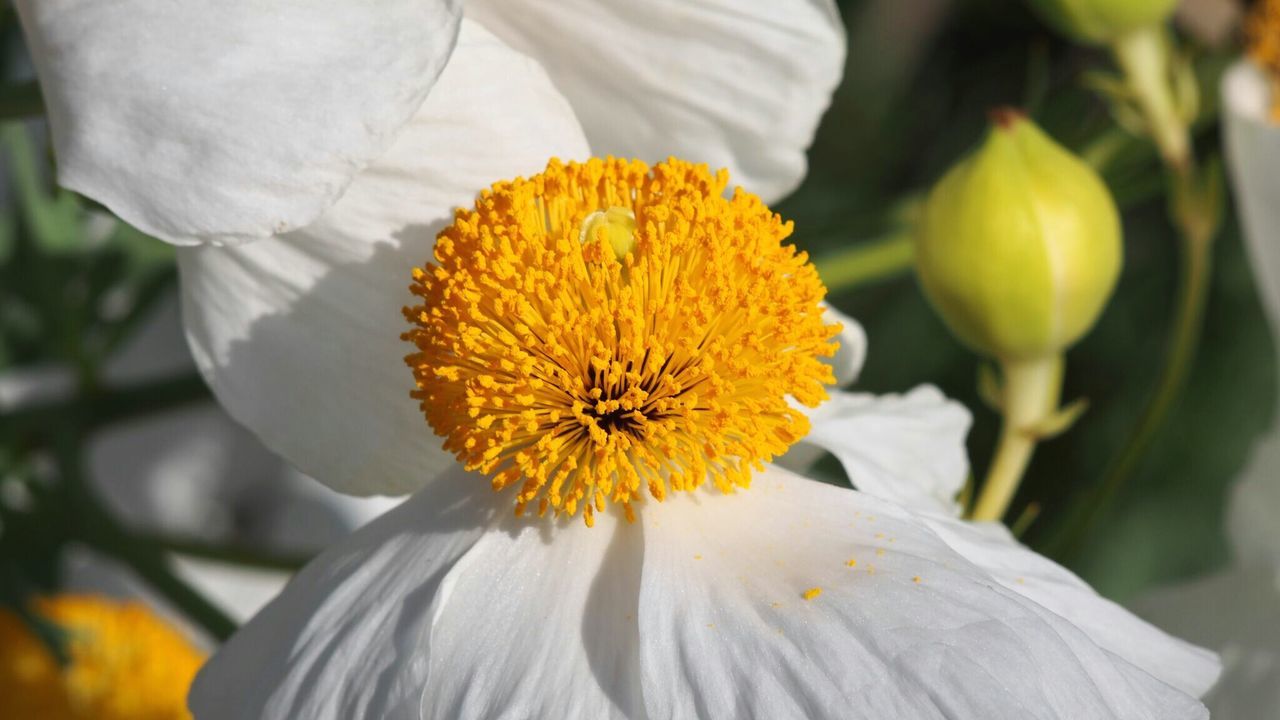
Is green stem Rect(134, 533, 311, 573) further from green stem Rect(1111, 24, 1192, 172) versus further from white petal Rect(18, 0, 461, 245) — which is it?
green stem Rect(1111, 24, 1192, 172)

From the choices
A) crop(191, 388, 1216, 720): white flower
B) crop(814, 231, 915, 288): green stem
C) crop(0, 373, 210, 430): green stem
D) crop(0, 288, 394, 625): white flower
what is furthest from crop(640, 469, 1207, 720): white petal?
crop(0, 288, 394, 625): white flower

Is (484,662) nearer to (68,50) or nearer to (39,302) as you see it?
(68,50)

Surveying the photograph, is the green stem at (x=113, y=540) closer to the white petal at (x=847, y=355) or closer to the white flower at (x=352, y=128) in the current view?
the white flower at (x=352, y=128)

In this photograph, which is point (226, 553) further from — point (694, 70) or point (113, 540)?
point (694, 70)

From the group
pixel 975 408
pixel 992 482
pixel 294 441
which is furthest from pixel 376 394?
pixel 975 408

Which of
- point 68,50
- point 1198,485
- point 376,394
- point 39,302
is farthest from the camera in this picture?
point 1198,485

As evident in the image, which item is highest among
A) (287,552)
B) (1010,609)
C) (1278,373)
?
(1010,609)
